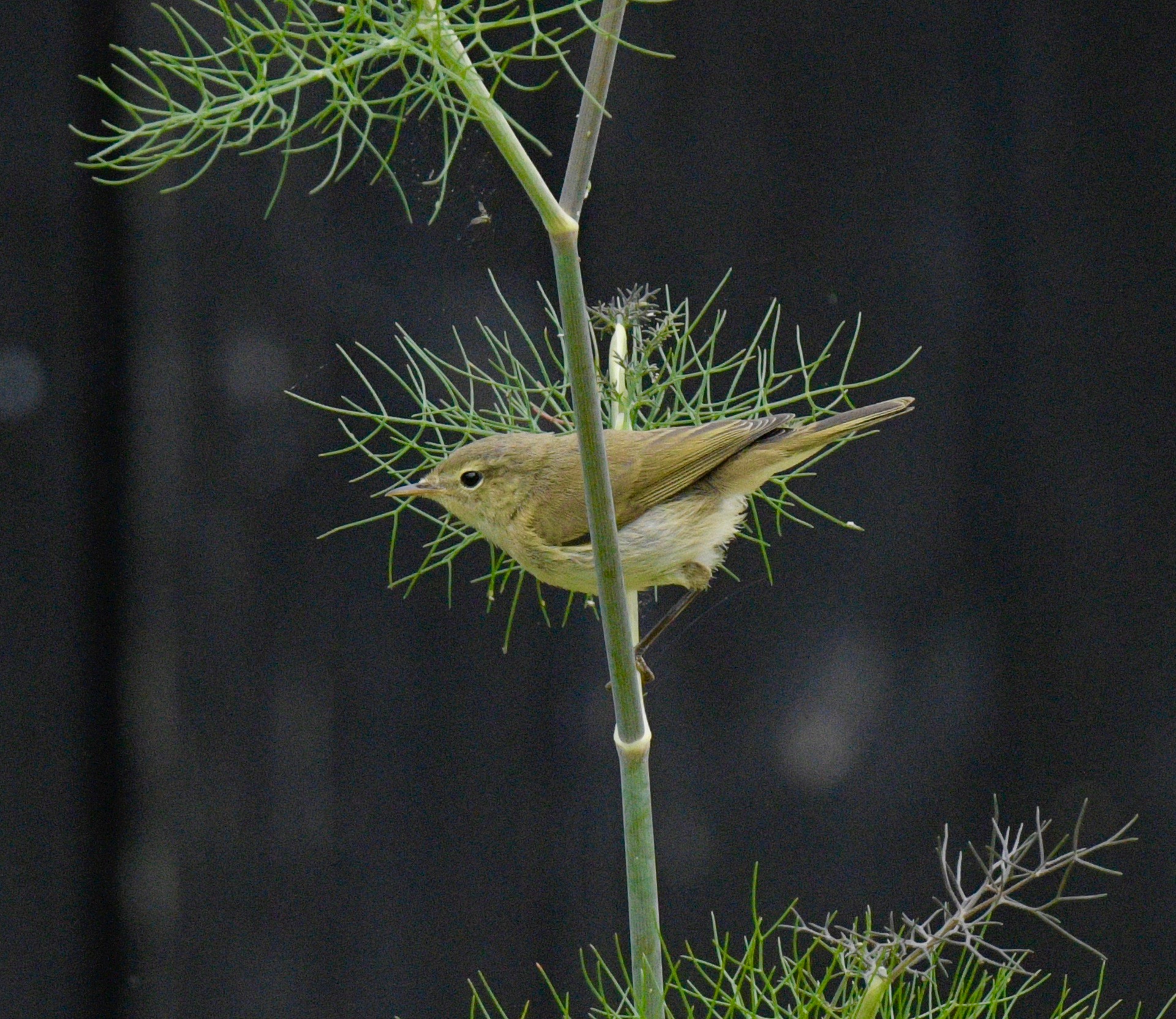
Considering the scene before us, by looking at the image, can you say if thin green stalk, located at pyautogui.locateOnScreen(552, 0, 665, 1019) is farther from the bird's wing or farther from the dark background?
the dark background

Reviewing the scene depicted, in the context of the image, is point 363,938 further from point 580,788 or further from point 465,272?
point 465,272

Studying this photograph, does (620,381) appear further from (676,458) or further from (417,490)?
(417,490)

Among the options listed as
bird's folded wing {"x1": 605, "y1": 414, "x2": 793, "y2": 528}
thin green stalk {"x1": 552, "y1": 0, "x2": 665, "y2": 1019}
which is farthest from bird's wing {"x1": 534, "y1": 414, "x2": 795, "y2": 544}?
thin green stalk {"x1": 552, "y1": 0, "x2": 665, "y2": 1019}

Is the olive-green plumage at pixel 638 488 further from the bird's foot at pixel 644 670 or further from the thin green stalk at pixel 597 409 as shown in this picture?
the thin green stalk at pixel 597 409

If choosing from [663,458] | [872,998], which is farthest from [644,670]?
[872,998]

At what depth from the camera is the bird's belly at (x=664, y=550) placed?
2.33 feet

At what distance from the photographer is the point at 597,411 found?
0.47 m

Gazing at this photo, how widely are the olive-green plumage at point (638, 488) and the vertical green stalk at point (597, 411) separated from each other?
17cm

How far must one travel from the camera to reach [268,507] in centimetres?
146

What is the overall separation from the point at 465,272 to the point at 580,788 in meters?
0.64

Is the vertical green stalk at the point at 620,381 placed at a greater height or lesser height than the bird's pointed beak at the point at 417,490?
greater

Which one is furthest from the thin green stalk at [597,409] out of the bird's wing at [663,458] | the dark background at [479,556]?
the dark background at [479,556]

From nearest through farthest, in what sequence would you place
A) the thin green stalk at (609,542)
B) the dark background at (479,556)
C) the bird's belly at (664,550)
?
the thin green stalk at (609,542) < the bird's belly at (664,550) < the dark background at (479,556)

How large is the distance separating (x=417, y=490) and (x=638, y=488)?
0.16 metres
